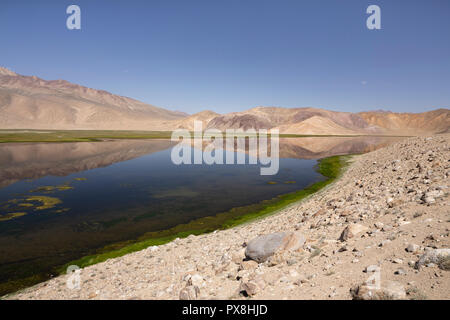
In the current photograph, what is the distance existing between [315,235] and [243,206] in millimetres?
11264

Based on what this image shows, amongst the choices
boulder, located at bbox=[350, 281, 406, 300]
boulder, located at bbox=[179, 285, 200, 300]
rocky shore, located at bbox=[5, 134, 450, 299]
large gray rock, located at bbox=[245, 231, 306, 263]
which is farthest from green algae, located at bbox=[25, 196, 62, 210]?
boulder, located at bbox=[350, 281, 406, 300]

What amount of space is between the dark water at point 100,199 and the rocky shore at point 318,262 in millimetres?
3739

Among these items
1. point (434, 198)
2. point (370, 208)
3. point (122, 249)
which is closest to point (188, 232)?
point (122, 249)

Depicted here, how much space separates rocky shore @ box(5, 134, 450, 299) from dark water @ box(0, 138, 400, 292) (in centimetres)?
374

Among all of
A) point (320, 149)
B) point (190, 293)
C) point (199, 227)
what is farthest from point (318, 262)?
point (320, 149)

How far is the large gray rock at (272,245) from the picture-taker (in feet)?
25.8

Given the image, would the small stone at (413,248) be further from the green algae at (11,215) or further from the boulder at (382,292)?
the green algae at (11,215)

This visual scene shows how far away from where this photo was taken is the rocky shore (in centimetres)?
552

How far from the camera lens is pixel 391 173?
1580 centimetres

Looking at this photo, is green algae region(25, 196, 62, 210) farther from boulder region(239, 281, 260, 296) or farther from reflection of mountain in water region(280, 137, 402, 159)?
reflection of mountain in water region(280, 137, 402, 159)

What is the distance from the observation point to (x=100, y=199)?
71.2 feet

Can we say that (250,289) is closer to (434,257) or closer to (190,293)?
(190,293)

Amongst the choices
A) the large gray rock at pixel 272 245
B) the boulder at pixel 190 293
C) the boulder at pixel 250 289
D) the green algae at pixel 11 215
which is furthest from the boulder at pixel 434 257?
the green algae at pixel 11 215

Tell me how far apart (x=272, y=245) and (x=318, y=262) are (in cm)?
154
